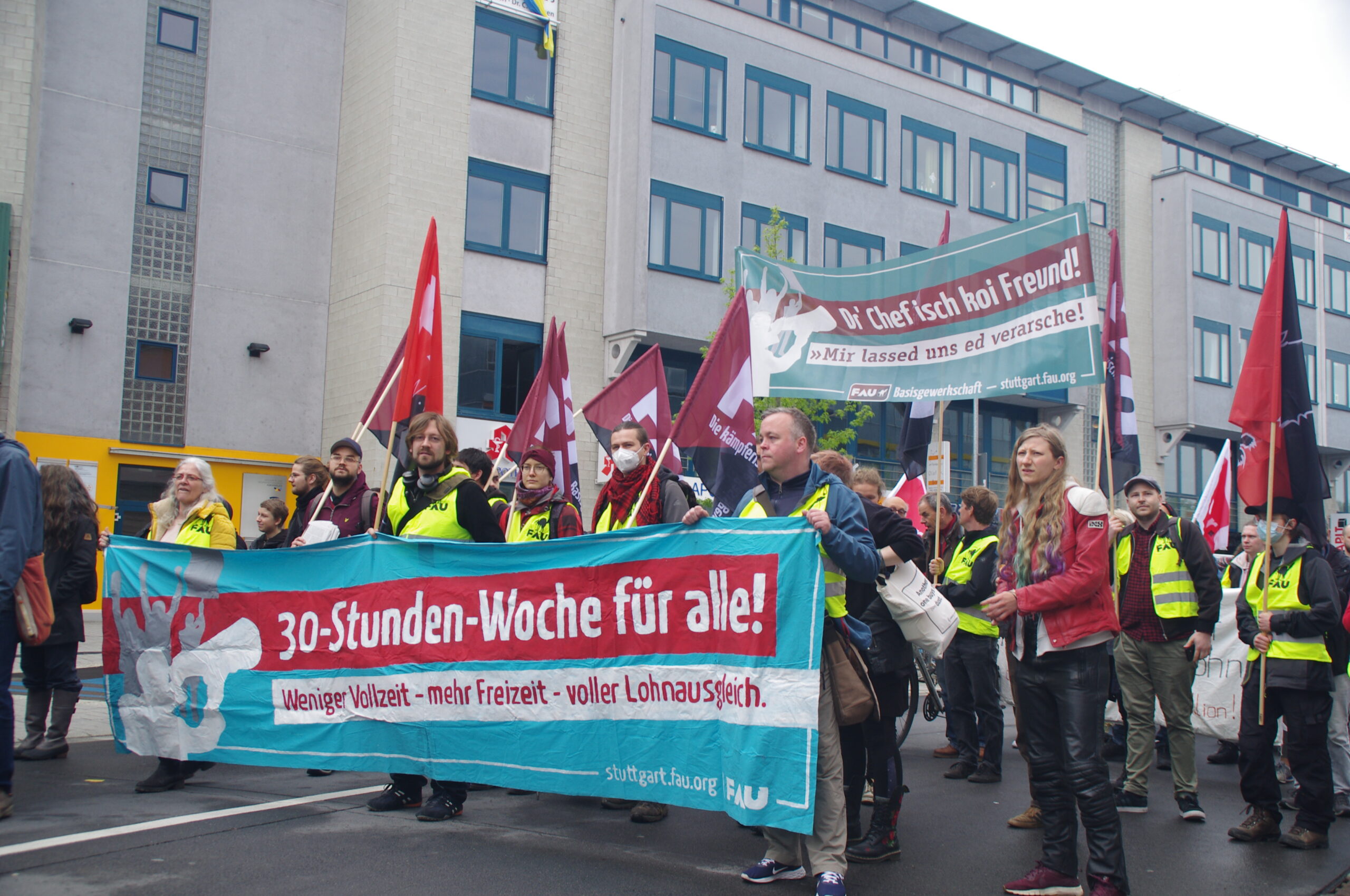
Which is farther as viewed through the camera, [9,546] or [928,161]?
[928,161]

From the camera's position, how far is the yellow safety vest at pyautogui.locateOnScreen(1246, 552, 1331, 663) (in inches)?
249

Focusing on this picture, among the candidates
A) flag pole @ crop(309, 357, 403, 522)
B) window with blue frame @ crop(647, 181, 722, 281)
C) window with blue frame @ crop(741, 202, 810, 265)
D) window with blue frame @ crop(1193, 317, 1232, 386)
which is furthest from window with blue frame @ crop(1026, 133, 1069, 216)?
flag pole @ crop(309, 357, 403, 522)

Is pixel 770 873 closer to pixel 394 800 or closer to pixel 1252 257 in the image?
pixel 394 800

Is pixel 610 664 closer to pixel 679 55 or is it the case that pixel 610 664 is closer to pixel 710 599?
pixel 710 599

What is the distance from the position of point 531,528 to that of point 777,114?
65.6 ft

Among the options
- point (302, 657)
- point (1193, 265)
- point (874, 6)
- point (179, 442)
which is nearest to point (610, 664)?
point (302, 657)

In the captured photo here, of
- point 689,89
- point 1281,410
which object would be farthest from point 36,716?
point 689,89

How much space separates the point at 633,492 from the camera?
21.8 feet

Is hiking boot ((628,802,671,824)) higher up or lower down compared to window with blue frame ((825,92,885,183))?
lower down

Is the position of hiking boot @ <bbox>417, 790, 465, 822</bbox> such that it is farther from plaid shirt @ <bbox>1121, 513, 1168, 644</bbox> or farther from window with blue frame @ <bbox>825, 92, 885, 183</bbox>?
window with blue frame @ <bbox>825, 92, 885, 183</bbox>

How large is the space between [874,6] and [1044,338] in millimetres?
25067

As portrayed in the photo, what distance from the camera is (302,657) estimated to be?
20.7ft

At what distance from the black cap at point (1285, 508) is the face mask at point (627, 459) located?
11.7 feet

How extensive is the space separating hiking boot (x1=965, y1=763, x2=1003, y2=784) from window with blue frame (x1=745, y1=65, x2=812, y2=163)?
18660mm
